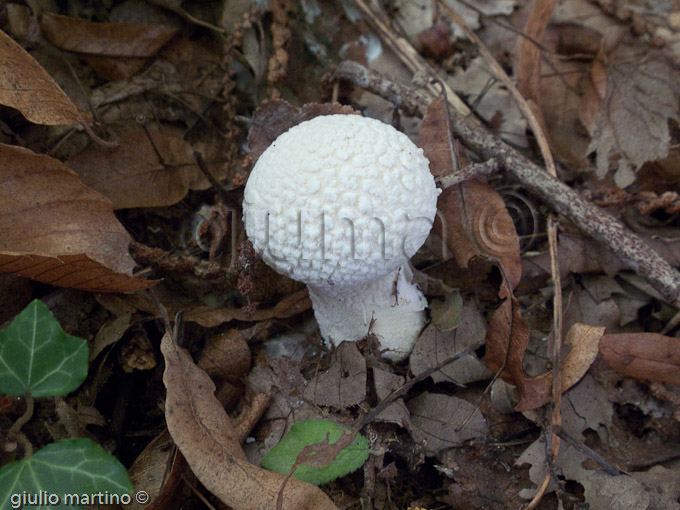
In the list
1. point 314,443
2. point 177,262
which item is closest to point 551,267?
point 314,443

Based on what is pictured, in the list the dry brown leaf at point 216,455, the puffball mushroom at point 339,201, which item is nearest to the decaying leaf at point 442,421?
the dry brown leaf at point 216,455

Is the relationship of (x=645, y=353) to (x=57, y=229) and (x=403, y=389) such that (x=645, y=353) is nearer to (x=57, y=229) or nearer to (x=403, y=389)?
(x=403, y=389)

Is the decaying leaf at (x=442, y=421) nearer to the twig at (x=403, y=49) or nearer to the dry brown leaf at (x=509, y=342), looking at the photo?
the dry brown leaf at (x=509, y=342)

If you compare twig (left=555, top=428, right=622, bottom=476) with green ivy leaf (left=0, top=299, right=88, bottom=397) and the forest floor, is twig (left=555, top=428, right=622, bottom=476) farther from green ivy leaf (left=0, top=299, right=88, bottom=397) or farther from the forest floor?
green ivy leaf (left=0, top=299, right=88, bottom=397)

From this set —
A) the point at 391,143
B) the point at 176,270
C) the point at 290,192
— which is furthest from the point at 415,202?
the point at 176,270

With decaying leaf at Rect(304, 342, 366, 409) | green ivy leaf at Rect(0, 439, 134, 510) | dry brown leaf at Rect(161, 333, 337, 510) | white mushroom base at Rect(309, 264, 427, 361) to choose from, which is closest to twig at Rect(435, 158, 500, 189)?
white mushroom base at Rect(309, 264, 427, 361)
